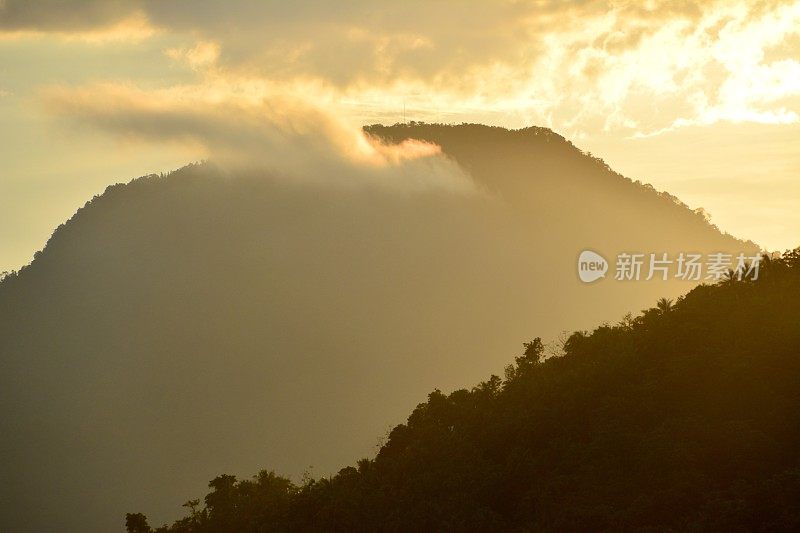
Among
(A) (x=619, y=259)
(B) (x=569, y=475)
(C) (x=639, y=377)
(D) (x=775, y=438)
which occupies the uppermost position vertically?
(A) (x=619, y=259)

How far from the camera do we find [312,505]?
2539 inches

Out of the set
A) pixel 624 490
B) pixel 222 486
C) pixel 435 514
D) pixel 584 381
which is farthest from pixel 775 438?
pixel 222 486

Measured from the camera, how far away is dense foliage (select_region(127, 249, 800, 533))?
1876 inches

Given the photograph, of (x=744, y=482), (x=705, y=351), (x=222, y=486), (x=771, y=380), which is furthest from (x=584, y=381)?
(x=222, y=486)

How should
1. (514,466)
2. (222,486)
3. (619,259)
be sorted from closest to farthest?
(514,466)
(619,259)
(222,486)

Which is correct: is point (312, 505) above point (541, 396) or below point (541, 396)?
below

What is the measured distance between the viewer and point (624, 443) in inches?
2130

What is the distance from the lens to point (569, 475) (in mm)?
53906

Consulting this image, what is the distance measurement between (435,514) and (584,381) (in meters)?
16.0

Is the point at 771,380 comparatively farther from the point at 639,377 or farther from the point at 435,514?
the point at 435,514

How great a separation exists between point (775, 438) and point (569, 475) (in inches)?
477

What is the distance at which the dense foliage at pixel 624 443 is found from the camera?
156ft

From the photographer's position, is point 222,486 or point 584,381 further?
point 222,486

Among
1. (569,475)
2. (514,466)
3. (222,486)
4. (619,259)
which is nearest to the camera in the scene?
(569,475)
